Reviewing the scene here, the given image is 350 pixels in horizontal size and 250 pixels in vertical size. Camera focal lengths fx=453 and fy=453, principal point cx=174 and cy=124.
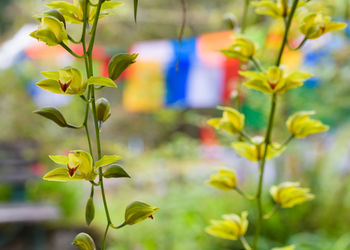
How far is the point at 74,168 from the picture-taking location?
28cm

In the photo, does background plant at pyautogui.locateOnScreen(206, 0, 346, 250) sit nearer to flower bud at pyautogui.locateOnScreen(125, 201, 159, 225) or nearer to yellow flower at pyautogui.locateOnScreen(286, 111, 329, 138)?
yellow flower at pyautogui.locateOnScreen(286, 111, 329, 138)

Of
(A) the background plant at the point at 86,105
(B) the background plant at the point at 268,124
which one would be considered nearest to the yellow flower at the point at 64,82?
(A) the background plant at the point at 86,105

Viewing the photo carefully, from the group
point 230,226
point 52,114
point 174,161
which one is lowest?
point 174,161

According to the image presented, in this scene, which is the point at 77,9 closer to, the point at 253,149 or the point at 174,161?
the point at 253,149

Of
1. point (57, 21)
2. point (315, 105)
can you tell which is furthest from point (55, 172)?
point (315, 105)

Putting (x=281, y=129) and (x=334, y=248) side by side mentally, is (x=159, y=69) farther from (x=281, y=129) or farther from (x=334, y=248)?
(x=334, y=248)

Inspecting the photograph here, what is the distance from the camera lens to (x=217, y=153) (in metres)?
4.45

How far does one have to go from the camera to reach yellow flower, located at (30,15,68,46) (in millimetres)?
268

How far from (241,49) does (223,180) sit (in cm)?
11

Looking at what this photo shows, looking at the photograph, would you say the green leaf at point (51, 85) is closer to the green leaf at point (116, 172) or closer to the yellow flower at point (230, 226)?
the green leaf at point (116, 172)

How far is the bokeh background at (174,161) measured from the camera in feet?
5.79

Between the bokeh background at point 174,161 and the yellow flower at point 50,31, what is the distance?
169 mm

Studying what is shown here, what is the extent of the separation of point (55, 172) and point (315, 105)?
2013 mm

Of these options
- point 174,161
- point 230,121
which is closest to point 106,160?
point 230,121
